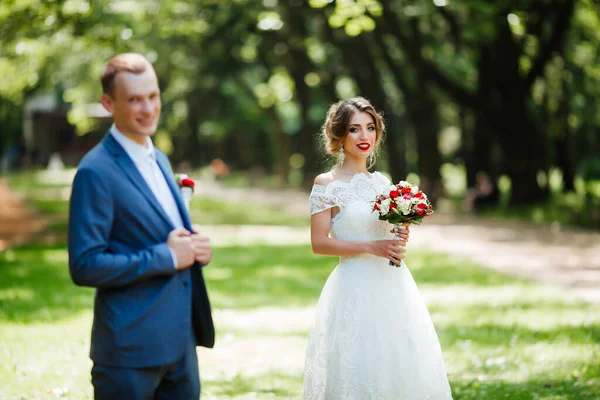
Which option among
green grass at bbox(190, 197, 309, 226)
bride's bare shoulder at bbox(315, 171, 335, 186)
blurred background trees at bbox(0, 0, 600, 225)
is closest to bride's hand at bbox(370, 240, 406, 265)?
bride's bare shoulder at bbox(315, 171, 335, 186)

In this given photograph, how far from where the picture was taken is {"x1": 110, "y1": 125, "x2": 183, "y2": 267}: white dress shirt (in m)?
3.73

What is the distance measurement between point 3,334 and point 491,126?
1882 centimetres

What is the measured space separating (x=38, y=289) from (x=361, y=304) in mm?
8483

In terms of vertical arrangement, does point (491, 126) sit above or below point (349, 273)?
above

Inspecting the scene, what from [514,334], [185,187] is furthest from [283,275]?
[185,187]

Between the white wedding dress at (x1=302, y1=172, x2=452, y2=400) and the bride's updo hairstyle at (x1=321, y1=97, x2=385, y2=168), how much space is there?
0.93 ft

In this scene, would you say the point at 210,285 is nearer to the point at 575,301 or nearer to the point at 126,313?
the point at 575,301

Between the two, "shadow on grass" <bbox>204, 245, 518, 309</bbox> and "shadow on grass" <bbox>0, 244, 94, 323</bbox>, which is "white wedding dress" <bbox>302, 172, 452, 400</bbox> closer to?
"shadow on grass" <bbox>0, 244, 94, 323</bbox>

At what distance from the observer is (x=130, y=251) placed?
366 cm

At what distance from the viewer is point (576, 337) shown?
9086 mm

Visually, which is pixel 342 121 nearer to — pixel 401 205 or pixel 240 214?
pixel 401 205

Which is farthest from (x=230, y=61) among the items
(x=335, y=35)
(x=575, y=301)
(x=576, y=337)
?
(x=576, y=337)

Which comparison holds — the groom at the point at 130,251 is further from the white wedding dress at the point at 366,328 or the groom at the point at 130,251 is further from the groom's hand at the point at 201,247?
the white wedding dress at the point at 366,328

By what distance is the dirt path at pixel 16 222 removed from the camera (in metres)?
20.2
